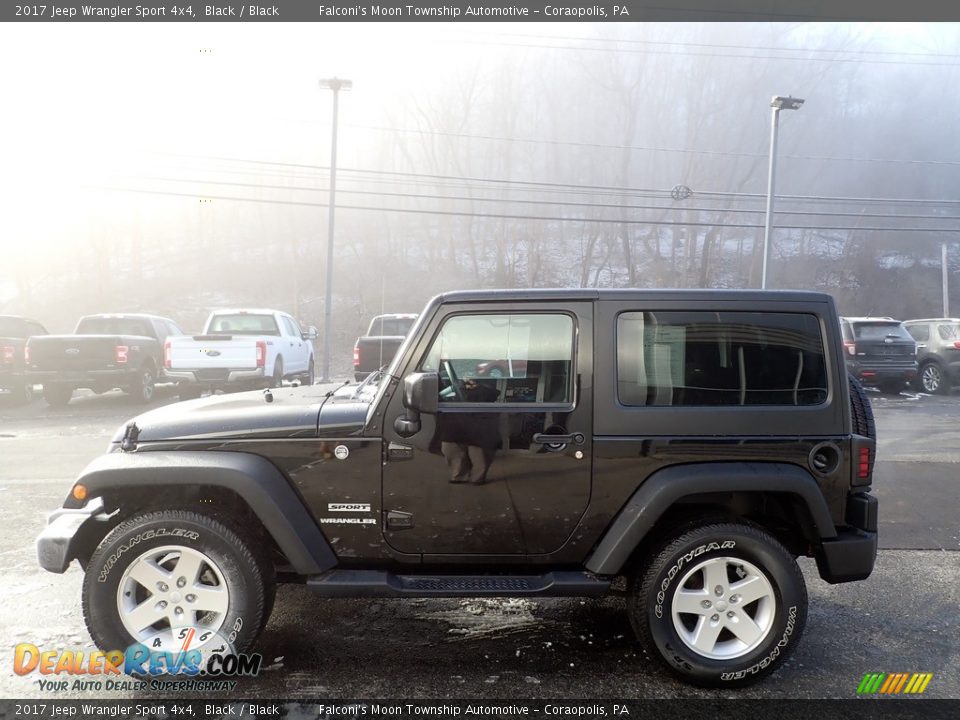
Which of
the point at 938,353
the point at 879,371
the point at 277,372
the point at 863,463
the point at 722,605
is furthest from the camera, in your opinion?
the point at 938,353

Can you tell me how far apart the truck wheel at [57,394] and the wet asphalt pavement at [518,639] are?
9143 millimetres

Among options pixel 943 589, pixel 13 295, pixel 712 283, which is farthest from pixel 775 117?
pixel 13 295

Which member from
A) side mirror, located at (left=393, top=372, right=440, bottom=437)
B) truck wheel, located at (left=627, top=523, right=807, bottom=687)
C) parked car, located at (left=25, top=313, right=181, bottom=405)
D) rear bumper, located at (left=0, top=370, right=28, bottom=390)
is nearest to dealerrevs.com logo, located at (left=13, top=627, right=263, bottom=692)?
side mirror, located at (left=393, top=372, right=440, bottom=437)

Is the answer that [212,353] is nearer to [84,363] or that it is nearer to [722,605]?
[84,363]

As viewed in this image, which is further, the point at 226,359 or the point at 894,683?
the point at 226,359

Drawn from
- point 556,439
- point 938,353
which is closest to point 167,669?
point 556,439

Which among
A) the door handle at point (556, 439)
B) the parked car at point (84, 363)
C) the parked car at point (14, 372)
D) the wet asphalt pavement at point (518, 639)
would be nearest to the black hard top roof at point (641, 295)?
the door handle at point (556, 439)

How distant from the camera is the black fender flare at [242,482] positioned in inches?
119

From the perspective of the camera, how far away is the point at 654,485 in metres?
3.06

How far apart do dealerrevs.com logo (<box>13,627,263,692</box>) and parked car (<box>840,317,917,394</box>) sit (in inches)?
608

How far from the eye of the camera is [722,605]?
3082 mm

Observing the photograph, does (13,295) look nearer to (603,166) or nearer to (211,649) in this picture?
(603,166)

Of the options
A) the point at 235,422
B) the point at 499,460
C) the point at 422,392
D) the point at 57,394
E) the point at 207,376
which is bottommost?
the point at 57,394

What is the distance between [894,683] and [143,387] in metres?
14.1
